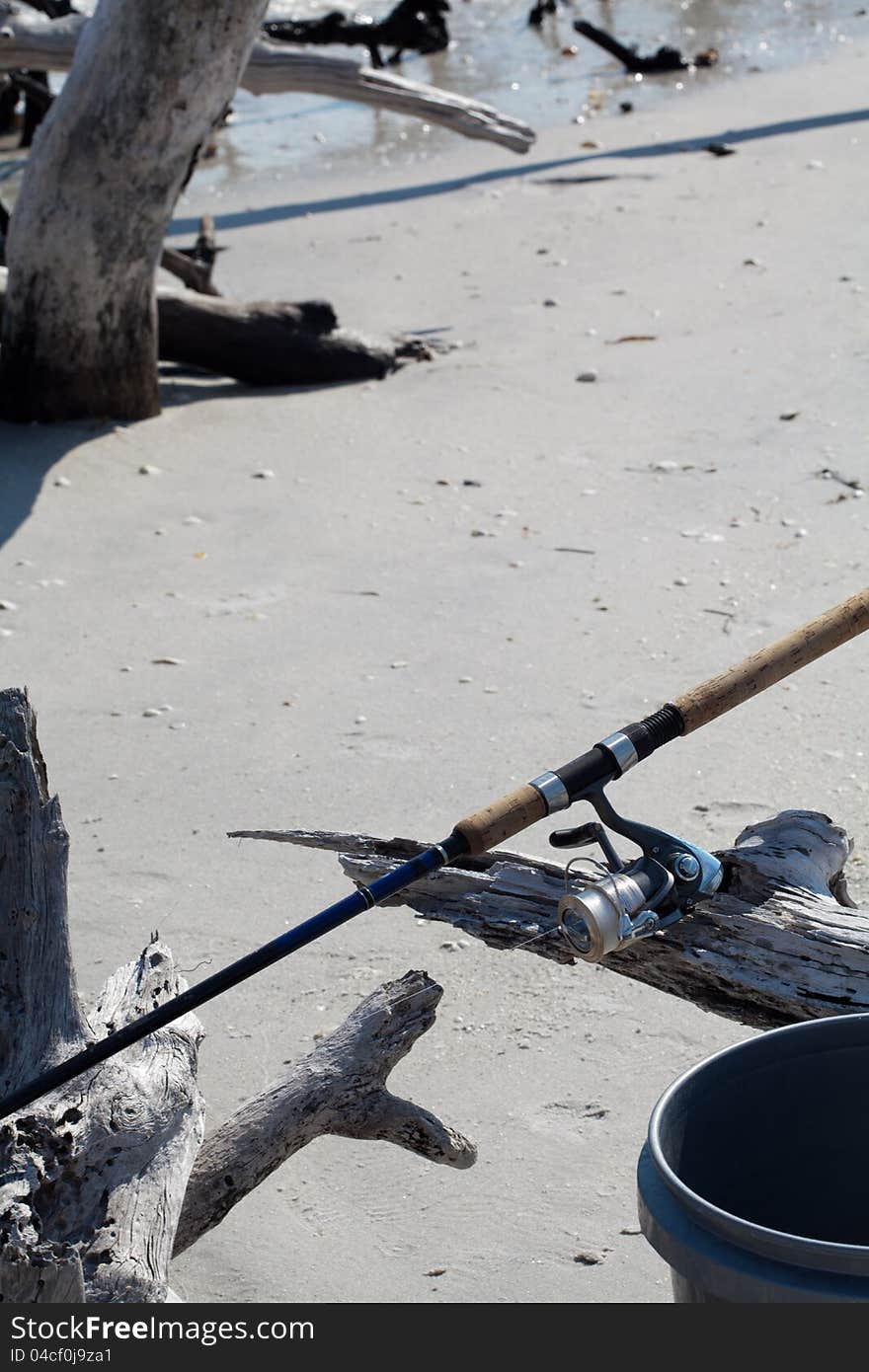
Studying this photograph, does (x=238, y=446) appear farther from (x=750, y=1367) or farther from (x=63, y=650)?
(x=750, y=1367)

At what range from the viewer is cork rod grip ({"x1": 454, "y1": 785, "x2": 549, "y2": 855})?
6.93 feet

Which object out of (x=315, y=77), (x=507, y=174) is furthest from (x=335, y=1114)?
(x=507, y=174)

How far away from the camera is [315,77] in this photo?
945 centimetres

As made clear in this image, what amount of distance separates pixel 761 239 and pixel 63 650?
5391mm

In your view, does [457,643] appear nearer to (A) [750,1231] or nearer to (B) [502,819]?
(B) [502,819]

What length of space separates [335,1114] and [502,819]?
2.31 feet

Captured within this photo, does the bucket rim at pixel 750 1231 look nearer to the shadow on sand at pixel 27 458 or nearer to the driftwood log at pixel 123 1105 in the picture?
the driftwood log at pixel 123 1105

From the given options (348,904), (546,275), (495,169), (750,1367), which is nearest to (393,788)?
(348,904)

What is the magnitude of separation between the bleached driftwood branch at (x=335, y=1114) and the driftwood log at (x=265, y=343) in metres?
5.35

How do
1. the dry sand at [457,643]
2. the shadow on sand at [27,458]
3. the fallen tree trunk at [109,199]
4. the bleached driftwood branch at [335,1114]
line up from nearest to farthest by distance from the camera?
the bleached driftwood branch at [335,1114]
the dry sand at [457,643]
the shadow on sand at [27,458]
the fallen tree trunk at [109,199]

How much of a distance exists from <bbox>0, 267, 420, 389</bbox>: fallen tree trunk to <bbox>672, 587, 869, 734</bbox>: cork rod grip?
5.37 metres

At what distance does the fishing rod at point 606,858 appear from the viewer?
1923 millimetres

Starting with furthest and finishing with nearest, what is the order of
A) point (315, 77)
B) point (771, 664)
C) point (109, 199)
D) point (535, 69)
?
point (535, 69)
point (315, 77)
point (109, 199)
point (771, 664)

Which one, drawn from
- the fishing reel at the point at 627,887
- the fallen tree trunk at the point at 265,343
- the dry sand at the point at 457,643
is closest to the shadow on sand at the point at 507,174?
the dry sand at the point at 457,643
